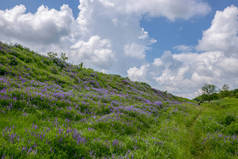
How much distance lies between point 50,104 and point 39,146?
16.6 ft

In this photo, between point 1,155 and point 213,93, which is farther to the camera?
point 213,93

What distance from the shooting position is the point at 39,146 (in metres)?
4.06

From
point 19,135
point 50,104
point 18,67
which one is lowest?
point 19,135

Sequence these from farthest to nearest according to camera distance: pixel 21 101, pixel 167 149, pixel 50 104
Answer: pixel 50 104 → pixel 21 101 → pixel 167 149

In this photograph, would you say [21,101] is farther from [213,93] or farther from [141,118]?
[213,93]

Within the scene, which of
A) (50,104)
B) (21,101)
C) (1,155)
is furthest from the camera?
(50,104)

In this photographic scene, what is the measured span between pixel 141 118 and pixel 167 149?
4.52 metres

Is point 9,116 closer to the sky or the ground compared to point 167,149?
closer to the sky

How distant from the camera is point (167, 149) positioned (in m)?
6.09

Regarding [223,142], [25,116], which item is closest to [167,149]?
[223,142]

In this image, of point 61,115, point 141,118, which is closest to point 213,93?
point 141,118

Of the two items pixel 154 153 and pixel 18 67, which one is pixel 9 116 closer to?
pixel 154 153

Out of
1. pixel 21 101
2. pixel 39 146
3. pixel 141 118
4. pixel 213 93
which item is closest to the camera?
pixel 39 146

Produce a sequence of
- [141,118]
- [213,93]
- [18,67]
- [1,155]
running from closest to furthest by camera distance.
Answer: [1,155], [141,118], [18,67], [213,93]
